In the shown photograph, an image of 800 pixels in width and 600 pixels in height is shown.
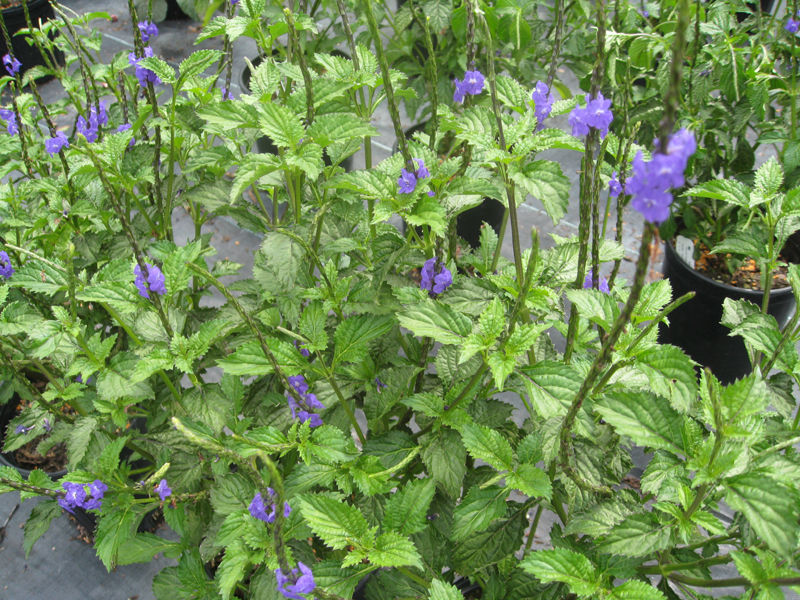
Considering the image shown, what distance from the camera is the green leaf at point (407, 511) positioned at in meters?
1.16

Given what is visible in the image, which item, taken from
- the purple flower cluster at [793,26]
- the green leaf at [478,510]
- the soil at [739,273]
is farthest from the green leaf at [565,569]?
the purple flower cluster at [793,26]

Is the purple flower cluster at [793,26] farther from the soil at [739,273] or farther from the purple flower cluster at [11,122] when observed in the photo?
the purple flower cluster at [11,122]

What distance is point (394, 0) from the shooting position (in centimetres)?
517

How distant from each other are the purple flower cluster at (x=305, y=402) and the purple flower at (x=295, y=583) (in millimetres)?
368

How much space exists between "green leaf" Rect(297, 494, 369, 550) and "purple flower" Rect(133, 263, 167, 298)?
55 cm

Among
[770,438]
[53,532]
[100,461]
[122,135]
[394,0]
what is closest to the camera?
[770,438]

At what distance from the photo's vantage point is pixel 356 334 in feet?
4.19

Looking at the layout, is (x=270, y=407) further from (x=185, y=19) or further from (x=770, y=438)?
(x=185, y=19)

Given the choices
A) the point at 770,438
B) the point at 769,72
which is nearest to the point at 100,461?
the point at 770,438

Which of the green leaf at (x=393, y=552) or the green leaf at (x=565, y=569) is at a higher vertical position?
the green leaf at (x=393, y=552)

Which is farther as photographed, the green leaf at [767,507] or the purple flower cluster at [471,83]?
the purple flower cluster at [471,83]

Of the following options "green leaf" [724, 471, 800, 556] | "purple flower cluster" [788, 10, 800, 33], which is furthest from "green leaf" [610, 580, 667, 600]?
"purple flower cluster" [788, 10, 800, 33]

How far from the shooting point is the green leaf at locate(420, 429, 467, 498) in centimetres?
125

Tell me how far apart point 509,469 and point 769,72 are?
6.59ft
